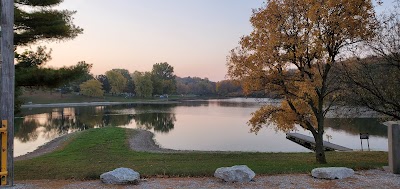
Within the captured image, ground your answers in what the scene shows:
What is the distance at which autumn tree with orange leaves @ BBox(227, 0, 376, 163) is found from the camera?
13859 millimetres

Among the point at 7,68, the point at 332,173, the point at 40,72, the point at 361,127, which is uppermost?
the point at 40,72

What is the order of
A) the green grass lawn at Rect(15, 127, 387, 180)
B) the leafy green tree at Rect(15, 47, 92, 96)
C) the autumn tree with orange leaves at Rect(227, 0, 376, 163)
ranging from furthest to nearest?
the autumn tree with orange leaves at Rect(227, 0, 376, 163), the leafy green tree at Rect(15, 47, 92, 96), the green grass lawn at Rect(15, 127, 387, 180)

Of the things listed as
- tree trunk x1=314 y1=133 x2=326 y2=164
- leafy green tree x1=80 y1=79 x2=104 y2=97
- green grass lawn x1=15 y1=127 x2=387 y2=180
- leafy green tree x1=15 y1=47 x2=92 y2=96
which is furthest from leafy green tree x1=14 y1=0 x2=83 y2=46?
leafy green tree x1=80 y1=79 x2=104 y2=97

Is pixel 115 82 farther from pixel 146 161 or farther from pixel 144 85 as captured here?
pixel 146 161

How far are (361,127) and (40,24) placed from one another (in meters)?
35.7

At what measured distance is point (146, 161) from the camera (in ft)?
57.3

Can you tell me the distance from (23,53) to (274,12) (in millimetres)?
10675

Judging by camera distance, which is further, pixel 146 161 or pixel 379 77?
pixel 146 161

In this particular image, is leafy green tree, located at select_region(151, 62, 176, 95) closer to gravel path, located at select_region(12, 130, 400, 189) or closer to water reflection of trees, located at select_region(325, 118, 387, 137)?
water reflection of trees, located at select_region(325, 118, 387, 137)

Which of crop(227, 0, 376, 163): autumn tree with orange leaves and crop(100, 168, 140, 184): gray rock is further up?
crop(227, 0, 376, 163): autumn tree with orange leaves

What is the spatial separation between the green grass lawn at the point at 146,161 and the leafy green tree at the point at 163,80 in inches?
3833

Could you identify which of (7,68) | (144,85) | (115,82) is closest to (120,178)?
(7,68)

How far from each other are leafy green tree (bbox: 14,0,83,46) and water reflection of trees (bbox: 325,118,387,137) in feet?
92.1

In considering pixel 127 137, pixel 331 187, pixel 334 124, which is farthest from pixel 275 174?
pixel 334 124
